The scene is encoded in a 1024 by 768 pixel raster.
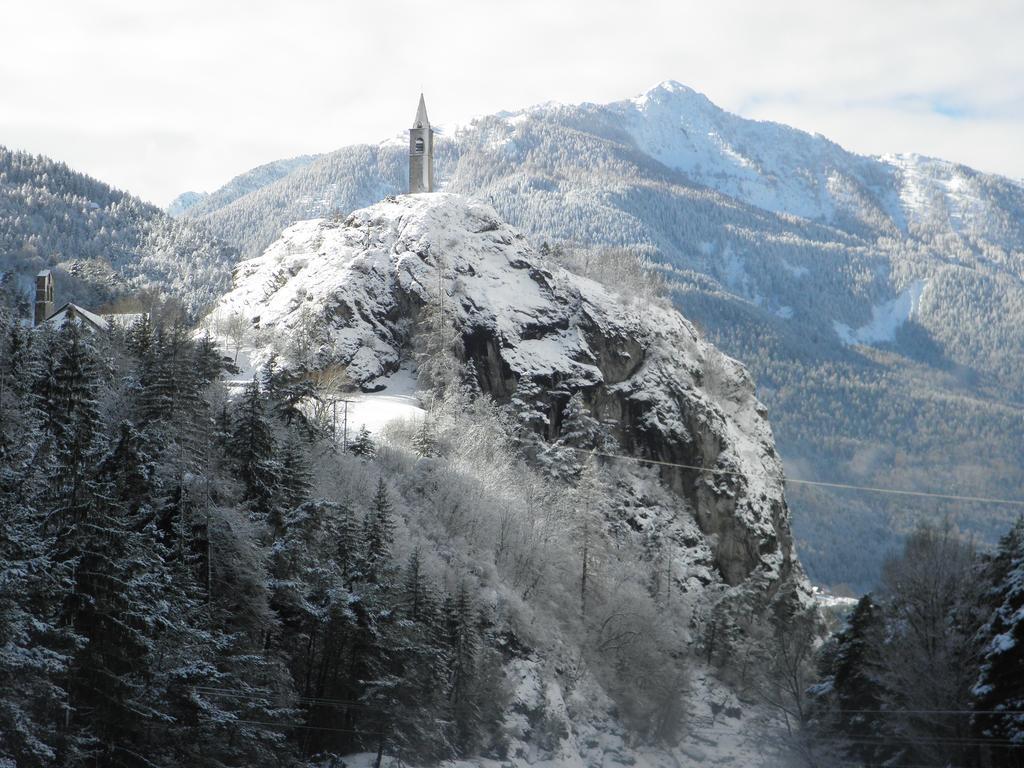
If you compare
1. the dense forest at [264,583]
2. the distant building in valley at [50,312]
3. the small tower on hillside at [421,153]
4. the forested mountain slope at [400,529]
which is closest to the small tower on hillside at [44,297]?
the distant building in valley at [50,312]

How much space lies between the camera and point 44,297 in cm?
10269

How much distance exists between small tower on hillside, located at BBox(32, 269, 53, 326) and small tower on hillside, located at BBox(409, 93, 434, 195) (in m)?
37.6

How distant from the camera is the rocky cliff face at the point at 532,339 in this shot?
323ft

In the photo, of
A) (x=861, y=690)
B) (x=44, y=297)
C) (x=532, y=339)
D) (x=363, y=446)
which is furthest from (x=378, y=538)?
(x=44, y=297)

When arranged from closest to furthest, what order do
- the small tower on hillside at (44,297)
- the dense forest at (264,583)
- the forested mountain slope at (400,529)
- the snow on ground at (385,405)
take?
1. the dense forest at (264,583)
2. the forested mountain slope at (400,529)
3. the snow on ground at (385,405)
4. the small tower on hillside at (44,297)

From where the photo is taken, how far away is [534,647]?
73.3m

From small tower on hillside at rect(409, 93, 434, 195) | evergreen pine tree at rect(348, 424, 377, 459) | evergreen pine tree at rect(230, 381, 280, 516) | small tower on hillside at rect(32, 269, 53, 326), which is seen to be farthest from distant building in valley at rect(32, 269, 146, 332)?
evergreen pine tree at rect(230, 381, 280, 516)

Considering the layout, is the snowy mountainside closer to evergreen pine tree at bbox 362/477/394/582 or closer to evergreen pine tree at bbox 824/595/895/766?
evergreen pine tree at bbox 824/595/895/766

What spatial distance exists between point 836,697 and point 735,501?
40.8 meters

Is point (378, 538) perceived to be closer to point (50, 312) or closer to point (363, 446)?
point (363, 446)

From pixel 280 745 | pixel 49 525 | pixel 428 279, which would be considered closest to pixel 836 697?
pixel 280 745

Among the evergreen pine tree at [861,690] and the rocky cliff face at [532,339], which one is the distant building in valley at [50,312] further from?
the evergreen pine tree at [861,690]

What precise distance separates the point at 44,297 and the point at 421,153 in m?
41.6

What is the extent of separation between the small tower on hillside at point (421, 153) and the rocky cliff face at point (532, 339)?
15.1 m
